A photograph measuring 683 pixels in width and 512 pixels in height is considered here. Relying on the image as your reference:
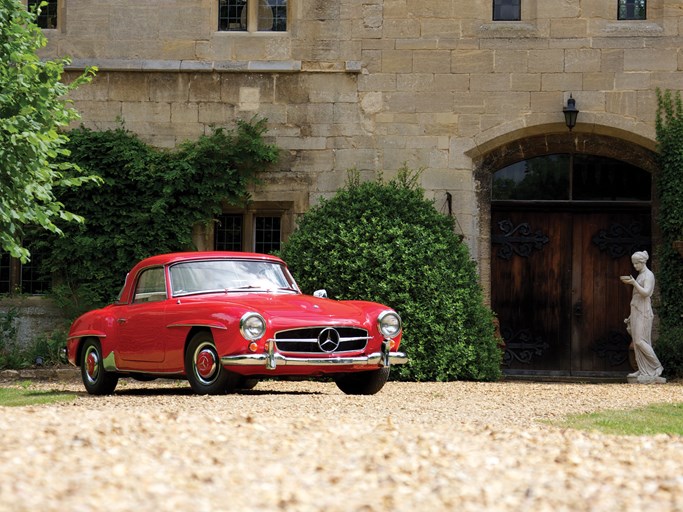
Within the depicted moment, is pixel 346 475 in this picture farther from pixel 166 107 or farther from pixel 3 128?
pixel 166 107

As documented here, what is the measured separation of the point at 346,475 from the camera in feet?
16.6

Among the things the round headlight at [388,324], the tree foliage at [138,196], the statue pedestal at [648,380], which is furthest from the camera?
the tree foliage at [138,196]

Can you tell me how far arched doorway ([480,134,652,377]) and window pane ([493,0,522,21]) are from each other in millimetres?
1930

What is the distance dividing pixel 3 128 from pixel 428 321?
16.7 feet

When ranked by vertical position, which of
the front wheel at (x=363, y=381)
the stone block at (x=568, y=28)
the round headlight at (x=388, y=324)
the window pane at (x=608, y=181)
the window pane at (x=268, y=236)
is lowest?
the front wheel at (x=363, y=381)

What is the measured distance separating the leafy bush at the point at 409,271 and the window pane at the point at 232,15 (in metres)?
3.17

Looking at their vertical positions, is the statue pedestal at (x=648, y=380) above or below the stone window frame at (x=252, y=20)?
below

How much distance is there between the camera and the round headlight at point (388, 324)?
10.8 m

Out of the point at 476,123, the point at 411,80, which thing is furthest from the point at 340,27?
the point at 476,123

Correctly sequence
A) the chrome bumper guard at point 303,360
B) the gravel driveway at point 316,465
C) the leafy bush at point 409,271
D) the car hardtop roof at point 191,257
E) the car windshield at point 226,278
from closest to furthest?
the gravel driveway at point 316,465 → the chrome bumper guard at point 303,360 → the car windshield at point 226,278 → the car hardtop roof at point 191,257 → the leafy bush at point 409,271

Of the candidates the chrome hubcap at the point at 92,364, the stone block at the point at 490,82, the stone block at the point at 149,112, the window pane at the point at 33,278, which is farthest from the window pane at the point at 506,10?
the chrome hubcap at the point at 92,364

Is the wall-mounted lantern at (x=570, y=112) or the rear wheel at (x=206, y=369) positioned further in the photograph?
the wall-mounted lantern at (x=570, y=112)

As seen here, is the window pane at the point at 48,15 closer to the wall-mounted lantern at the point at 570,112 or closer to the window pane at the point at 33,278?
the window pane at the point at 33,278

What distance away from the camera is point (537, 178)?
17203mm
